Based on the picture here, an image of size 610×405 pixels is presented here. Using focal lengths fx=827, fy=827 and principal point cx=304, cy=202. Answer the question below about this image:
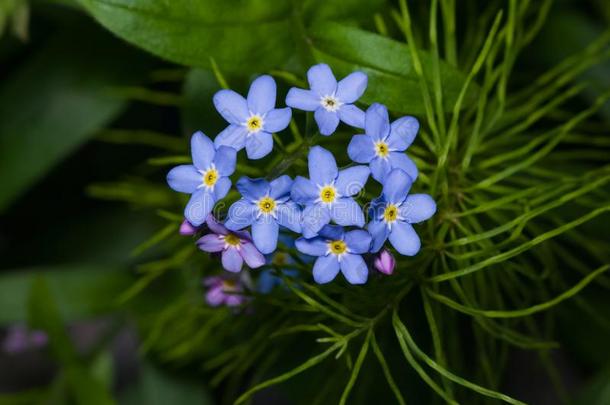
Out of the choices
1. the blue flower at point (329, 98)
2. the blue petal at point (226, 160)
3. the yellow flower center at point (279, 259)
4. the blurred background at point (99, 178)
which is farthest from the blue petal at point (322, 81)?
the blurred background at point (99, 178)

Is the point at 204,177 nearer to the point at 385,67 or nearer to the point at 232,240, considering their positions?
the point at 232,240

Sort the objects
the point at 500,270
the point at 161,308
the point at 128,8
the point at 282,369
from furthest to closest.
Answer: the point at 161,308, the point at 282,369, the point at 500,270, the point at 128,8

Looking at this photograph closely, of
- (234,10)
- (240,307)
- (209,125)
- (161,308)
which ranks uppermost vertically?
(234,10)

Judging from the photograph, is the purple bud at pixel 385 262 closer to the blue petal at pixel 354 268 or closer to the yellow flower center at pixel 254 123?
the blue petal at pixel 354 268

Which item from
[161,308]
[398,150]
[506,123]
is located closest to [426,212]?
[398,150]

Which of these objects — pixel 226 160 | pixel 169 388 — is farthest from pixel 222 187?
pixel 169 388

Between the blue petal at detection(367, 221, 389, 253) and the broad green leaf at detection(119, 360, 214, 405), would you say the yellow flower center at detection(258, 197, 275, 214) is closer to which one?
the blue petal at detection(367, 221, 389, 253)

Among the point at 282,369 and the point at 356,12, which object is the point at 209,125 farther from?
the point at 282,369
